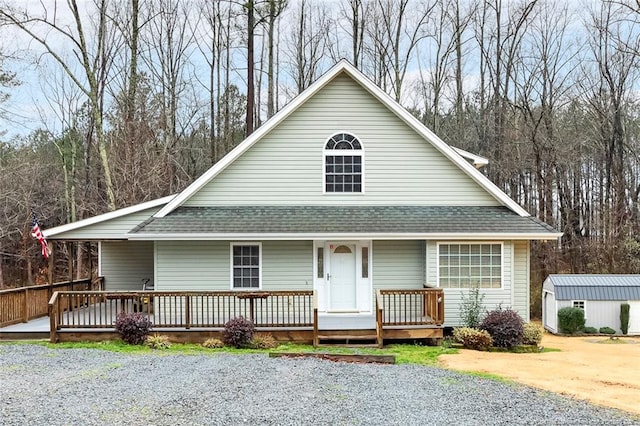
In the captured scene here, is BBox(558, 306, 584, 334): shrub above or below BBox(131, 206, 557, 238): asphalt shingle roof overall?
below

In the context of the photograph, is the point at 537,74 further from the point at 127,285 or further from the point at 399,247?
the point at 127,285

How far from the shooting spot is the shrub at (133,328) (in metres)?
13.3

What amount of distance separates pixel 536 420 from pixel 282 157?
9.77 metres

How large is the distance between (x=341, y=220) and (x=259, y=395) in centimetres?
686

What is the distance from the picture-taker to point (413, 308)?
14.9 metres

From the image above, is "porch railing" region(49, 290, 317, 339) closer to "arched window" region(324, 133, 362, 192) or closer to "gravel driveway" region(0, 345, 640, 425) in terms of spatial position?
"gravel driveway" region(0, 345, 640, 425)

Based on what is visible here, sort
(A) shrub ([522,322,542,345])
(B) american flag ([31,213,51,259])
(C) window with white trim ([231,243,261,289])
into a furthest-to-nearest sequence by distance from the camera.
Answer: (C) window with white trim ([231,243,261,289]) → (B) american flag ([31,213,51,259]) → (A) shrub ([522,322,542,345])

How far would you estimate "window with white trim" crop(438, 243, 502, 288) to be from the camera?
1484cm

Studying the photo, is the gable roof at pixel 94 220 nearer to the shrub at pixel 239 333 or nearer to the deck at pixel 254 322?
the deck at pixel 254 322

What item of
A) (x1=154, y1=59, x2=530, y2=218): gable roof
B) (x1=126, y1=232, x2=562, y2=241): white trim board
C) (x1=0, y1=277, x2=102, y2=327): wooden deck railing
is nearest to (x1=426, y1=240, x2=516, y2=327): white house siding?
(x1=126, y1=232, x2=562, y2=241): white trim board

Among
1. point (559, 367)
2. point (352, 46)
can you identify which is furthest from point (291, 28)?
point (559, 367)

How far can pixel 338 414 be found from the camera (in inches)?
305

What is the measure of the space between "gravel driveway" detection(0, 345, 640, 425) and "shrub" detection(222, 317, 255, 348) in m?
1.56

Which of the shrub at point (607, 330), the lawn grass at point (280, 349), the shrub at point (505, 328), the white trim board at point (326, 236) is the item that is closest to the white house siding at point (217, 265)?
the white trim board at point (326, 236)
